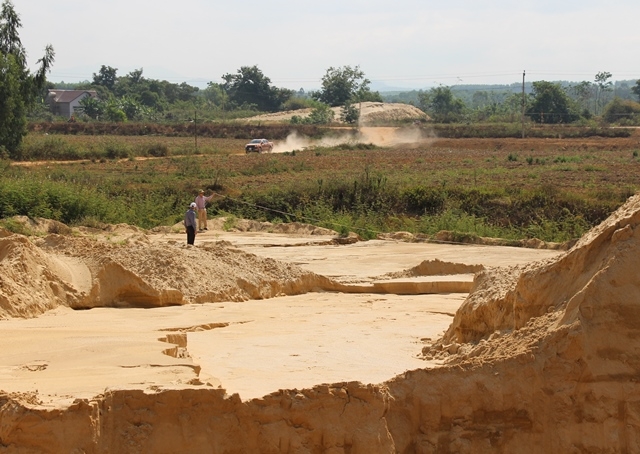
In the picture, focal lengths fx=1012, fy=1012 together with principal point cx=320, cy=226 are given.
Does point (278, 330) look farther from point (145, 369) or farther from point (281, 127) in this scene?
point (281, 127)

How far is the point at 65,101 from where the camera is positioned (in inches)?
4163

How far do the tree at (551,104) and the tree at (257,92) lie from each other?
3815cm

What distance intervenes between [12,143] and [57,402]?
44.1 m

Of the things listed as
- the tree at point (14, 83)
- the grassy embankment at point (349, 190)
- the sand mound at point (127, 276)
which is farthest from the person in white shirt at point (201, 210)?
the tree at point (14, 83)

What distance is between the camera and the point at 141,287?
13109 mm

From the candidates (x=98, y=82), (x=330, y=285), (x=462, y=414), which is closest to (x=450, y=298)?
(x=330, y=285)

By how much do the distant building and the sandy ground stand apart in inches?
3656

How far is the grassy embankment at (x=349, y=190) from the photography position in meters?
25.0

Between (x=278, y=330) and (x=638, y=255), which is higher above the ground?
(x=638, y=255)

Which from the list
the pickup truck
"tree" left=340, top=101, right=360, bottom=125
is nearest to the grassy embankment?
the pickup truck

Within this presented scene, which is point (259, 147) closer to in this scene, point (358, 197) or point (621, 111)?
point (358, 197)

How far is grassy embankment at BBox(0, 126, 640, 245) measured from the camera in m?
25.0

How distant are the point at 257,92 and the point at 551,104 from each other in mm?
42347

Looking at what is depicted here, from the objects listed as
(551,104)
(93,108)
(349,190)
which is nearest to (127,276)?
(349,190)
